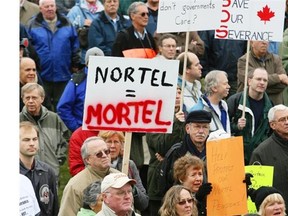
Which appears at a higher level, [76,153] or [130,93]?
[130,93]

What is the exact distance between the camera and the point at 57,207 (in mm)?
9031

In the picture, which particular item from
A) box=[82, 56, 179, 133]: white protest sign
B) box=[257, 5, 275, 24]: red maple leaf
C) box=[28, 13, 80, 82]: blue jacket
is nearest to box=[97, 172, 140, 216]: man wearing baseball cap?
box=[82, 56, 179, 133]: white protest sign

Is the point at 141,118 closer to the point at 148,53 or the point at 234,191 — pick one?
the point at 234,191

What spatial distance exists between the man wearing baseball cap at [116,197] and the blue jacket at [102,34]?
26.6ft

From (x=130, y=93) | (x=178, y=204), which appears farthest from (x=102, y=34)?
(x=178, y=204)

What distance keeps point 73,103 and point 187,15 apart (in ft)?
7.05

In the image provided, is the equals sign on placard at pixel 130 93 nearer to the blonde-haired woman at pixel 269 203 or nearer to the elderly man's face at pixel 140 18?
the blonde-haired woman at pixel 269 203

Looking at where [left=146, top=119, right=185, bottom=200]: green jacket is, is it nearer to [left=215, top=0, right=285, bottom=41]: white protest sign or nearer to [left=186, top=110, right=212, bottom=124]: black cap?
[left=186, top=110, right=212, bottom=124]: black cap

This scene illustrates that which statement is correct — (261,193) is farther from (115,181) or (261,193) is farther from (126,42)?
(126,42)

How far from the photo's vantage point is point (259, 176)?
9.33m

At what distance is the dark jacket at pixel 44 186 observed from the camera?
877cm

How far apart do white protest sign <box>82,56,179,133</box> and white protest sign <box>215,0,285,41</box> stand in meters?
4.01

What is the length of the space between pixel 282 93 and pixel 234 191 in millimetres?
5176
